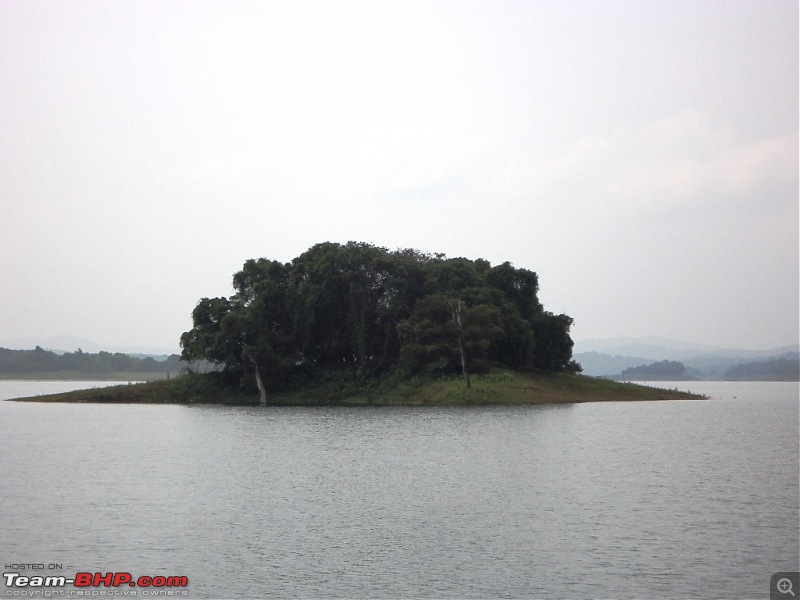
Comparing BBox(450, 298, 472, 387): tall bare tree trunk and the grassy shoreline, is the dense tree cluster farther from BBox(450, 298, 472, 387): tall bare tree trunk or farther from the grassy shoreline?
the grassy shoreline

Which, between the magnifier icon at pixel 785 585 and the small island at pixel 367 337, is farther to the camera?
the small island at pixel 367 337

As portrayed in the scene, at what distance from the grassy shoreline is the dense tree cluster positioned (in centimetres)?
247

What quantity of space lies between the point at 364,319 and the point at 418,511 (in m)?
Result: 68.5

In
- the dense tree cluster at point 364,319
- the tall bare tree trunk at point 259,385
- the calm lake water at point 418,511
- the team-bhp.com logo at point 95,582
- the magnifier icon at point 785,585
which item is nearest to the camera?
the magnifier icon at point 785,585

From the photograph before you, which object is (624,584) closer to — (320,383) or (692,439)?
(692,439)

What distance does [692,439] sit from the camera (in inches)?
2023

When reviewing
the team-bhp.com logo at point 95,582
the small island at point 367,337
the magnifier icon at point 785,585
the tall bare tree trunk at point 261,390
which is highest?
the small island at point 367,337

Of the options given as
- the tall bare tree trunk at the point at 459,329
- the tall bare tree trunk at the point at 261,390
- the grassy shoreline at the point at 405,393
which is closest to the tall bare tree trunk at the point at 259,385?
the tall bare tree trunk at the point at 261,390

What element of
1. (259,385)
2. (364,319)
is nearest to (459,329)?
(364,319)

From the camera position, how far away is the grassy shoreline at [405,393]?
87.2 m

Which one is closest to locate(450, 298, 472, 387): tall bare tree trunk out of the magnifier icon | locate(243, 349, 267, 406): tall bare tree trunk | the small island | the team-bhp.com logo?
the small island

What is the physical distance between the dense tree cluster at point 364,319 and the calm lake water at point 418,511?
123 feet

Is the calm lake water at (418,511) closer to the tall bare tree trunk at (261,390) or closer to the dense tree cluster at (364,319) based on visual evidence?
the dense tree cluster at (364,319)

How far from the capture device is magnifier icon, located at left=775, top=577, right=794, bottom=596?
19.8 m
